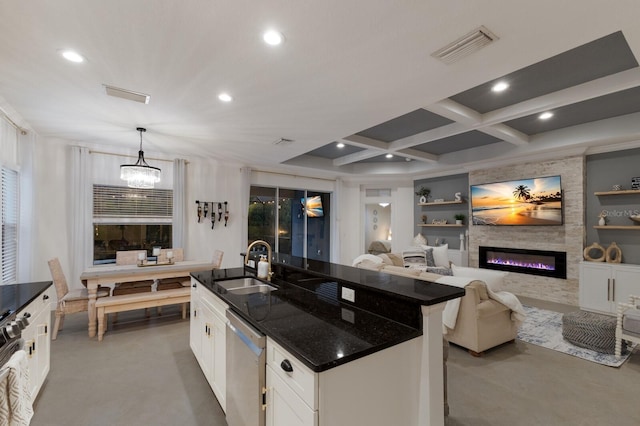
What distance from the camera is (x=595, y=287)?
4594mm

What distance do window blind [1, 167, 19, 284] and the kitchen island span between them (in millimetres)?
3762

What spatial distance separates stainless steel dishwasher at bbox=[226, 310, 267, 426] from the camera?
1533mm

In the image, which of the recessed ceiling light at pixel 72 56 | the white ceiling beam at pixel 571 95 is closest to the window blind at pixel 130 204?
the recessed ceiling light at pixel 72 56

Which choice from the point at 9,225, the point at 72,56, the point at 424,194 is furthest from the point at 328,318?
the point at 424,194

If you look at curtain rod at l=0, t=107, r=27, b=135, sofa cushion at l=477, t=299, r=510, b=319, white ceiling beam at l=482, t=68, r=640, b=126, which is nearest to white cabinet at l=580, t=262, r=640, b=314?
sofa cushion at l=477, t=299, r=510, b=319

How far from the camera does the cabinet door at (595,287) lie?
448 centimetres

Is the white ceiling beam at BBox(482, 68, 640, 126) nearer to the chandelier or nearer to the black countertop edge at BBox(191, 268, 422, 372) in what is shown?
the black countertop edge at BBox(191, 268, 422, 372)

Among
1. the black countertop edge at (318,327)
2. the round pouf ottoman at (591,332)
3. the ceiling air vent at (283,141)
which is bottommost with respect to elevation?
the round pouf ottoman at (591,332)

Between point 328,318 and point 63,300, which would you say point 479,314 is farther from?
point 63,300

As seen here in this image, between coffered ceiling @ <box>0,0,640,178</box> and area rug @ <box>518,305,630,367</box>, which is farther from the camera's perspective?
area rug @ <box>518,305,630,367</box>

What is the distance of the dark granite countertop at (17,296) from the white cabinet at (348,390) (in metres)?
1.79

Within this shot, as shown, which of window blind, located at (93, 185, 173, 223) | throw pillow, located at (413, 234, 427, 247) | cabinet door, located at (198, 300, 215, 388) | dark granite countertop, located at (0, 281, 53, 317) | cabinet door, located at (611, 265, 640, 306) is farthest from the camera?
throw pillow, located at (413, 234, 427, 247)

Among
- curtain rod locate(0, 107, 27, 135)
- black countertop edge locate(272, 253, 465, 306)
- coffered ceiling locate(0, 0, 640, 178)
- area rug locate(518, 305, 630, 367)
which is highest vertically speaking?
coffered ceiling locate(0, 0, 640, 178)

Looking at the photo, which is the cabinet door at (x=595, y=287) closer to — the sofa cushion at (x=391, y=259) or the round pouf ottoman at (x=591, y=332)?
the round pouf ottoman at (x=591, y=332)
